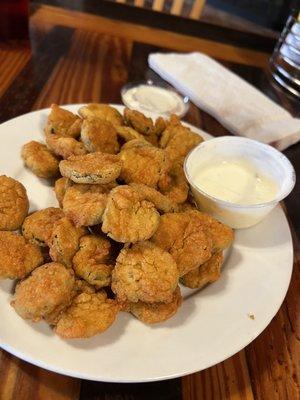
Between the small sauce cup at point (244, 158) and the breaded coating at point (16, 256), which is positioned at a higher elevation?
the small sauce cup at point (244, 158)

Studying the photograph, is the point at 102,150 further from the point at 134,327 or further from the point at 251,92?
the point at 251,92

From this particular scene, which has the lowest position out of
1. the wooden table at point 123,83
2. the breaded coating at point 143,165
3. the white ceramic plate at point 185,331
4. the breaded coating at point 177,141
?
the wooden table at point 123,83

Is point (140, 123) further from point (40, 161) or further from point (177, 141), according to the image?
point (40, 161)

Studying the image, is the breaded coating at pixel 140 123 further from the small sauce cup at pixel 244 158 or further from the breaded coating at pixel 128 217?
the breaded coating at pixel 128 217

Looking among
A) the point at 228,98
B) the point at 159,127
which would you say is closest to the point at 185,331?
the point at 159,127

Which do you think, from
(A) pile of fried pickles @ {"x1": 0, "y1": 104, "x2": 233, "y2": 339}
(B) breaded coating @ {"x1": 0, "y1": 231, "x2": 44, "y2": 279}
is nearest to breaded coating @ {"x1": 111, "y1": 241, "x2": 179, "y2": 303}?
(A) pile of fried pickles @ {"x1": 0, "y1": 104, "x2": 233, "y2": 339}

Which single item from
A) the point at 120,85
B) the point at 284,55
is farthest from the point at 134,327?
the point at 284,55

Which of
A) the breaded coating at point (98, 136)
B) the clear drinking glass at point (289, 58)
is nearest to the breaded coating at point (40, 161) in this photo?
the breaded coating at point (98, 136)
